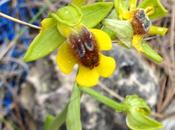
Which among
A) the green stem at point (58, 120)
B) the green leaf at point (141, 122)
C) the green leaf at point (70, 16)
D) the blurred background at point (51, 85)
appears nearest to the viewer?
the green leaf at point (70, 16)

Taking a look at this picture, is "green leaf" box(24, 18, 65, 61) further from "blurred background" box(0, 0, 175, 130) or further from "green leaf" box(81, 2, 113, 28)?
"blurred background" box(0, 0, 175, 130)

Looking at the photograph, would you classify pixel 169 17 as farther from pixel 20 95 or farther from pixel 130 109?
pixel 130 109

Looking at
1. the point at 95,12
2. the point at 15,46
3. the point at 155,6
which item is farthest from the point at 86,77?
the point at 15,46

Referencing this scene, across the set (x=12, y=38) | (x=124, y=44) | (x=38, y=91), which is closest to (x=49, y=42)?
(x=124, y=44)

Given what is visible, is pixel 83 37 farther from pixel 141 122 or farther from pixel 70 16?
pixel 141 122

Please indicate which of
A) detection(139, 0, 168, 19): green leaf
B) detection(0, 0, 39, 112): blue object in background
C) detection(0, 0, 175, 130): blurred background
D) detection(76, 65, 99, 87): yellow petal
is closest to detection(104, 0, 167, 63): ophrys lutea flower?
detection(139, 0, 168, 19): green leaf

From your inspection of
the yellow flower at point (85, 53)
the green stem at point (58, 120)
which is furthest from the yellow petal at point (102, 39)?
the green stem at point (58, 120)

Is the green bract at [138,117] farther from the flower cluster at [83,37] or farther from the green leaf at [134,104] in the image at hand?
the flower cluster at [83,37]
